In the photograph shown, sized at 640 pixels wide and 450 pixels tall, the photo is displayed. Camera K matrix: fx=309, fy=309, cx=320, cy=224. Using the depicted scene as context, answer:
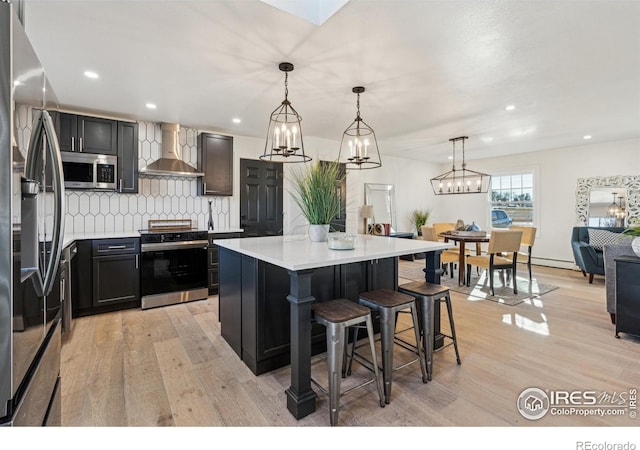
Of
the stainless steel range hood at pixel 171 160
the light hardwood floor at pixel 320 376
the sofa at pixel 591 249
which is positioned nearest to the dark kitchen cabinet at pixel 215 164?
the stainless steel range hood at pixel 171 160

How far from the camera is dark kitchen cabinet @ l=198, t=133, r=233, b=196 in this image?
4.55m

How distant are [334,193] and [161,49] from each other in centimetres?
181

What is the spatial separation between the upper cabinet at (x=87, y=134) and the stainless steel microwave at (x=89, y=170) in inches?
3.1

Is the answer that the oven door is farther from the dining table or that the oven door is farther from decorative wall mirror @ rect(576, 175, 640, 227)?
decorative wall mirror @ rect(576, 175, 640, 227)

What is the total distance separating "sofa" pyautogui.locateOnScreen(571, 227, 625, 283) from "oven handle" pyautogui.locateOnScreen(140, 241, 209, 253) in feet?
19.5

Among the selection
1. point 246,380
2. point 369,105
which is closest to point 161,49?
point 369,105

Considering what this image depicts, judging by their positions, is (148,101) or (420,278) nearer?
(148,101)

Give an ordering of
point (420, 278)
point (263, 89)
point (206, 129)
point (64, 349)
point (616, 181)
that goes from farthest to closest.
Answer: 1. point (616, 181)
2. point (420, 278)
3. point (206, 129)
4. point (263, 89)
5. point (64, 349)

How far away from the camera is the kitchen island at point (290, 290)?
1.80 meters

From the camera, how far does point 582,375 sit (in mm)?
2217

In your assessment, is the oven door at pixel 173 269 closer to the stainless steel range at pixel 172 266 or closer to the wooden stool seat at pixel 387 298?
the stainless steel range at pixel 172 266

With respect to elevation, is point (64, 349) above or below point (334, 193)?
below

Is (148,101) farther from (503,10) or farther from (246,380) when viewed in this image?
(503,10)

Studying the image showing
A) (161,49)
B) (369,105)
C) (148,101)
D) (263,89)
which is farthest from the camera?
(369,105)
